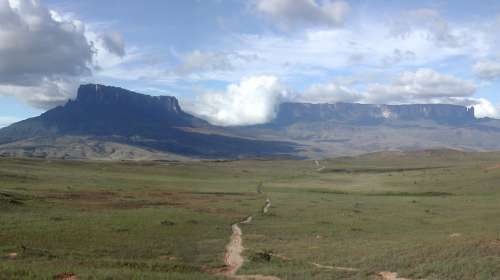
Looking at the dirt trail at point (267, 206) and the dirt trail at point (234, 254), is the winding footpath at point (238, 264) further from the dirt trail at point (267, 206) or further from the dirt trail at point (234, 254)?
the dirt trail at point (267, 206)

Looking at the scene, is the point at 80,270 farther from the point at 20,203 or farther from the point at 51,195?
the point at 51,195

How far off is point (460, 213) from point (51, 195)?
2194 inches

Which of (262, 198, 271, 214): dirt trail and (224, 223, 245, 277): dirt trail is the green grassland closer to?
(224, 223, 245, 277): dirt trail

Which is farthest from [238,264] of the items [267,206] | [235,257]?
[267,206]

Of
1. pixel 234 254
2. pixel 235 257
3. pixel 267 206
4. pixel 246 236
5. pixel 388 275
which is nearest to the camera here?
pixel 388 275

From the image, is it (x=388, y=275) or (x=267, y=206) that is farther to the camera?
(x=267, y=206)

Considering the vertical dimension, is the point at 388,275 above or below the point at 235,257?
above

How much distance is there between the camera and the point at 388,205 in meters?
83.8

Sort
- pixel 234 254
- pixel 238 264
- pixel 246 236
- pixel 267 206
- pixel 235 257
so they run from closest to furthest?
pixel 238 264, pixel 235 257, pixel 234 254, pixel 246 236, pixel 267 206

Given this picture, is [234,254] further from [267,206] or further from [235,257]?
[267,206]

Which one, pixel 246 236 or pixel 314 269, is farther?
pixel 246 236

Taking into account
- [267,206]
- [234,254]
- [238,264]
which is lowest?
[267,206]

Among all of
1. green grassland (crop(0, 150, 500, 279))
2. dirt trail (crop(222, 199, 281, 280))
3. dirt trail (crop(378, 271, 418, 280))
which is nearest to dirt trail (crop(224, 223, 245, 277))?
dirt trail (crop(222, 199, 281, 280))

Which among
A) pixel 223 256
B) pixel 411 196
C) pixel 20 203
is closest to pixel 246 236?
pixel 223 256
